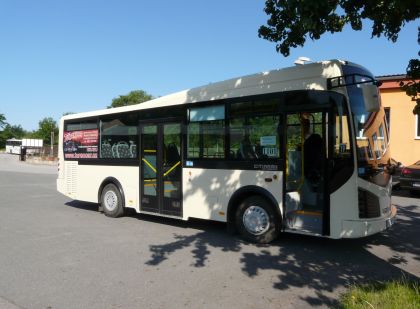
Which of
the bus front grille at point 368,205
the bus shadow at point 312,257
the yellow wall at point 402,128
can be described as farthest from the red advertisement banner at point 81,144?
the yellow wall at point 402,128

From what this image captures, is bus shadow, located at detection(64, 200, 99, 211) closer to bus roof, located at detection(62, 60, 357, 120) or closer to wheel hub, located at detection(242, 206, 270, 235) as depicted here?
bus roof, located at detection(62, 60, 357, 120)

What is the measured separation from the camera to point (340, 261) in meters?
6.44

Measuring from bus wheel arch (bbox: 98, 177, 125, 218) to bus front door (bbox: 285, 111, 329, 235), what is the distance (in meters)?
4.76

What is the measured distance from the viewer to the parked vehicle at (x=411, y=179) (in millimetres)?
14180

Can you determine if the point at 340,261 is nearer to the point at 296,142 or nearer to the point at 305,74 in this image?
the point at 296,142

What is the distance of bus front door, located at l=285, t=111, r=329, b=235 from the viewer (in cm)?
677

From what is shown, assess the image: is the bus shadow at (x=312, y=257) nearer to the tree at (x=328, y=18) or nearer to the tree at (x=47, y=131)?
the tree at (x=328, y=18)

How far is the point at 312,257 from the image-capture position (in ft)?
21.8

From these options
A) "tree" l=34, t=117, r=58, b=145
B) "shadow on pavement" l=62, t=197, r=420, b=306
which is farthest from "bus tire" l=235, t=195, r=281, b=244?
"tree" l=34, t=117, r=58, b=145

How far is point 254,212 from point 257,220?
0.15 meters

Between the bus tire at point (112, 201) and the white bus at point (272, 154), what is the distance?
46 cm

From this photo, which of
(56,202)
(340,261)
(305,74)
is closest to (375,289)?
(340,261)

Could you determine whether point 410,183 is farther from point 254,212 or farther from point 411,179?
point 254,212

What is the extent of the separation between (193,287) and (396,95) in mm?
18198
